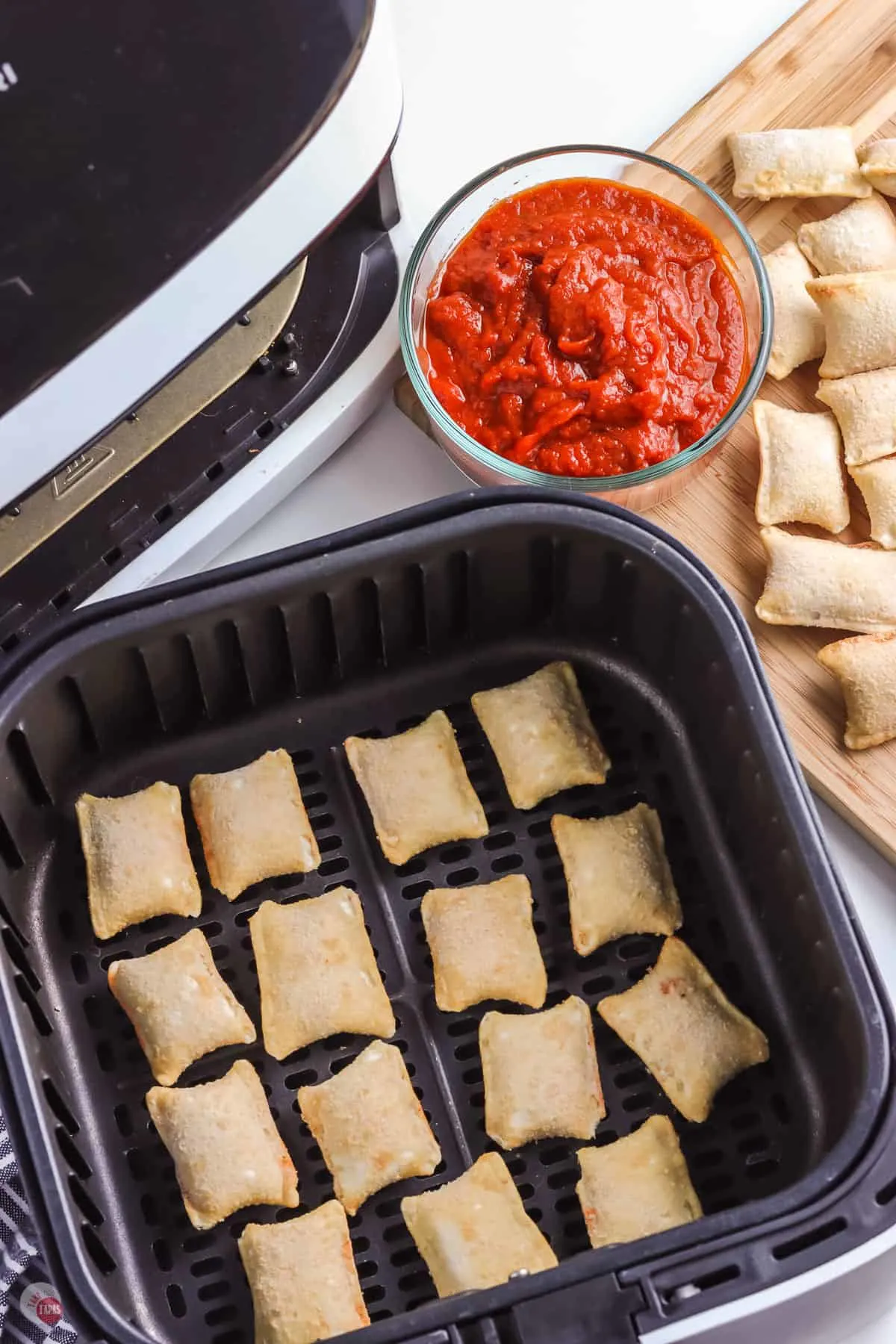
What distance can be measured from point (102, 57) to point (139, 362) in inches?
6.8

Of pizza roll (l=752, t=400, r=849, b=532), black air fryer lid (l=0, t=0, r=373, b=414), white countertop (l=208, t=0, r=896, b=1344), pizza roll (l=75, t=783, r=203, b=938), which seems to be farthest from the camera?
white countertop (l=208, t=0, r=896, b=1344)

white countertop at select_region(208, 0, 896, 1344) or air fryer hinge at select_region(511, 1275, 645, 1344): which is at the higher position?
white countertop at select_region(208, 0, 896, 1344)

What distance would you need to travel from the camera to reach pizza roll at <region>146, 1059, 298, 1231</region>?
1.01 m

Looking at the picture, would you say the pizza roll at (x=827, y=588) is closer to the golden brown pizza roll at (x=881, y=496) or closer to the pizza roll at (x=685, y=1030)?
the golden brown pizza roll at (x=881, y=496)

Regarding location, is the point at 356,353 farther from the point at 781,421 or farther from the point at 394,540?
the point at 781,421

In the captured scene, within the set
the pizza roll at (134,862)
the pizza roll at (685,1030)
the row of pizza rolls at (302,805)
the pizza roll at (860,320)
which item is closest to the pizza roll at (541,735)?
the row of pizza rolls at (302,805)

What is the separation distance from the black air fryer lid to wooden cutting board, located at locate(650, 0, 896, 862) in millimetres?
531

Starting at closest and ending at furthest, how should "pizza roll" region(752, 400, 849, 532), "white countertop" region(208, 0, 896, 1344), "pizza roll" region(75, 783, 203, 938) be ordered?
"pizza roll" region(75, 783, 203, 938) < "pizza roll" region(752, 400, 849, 532) < "white countertop" region(208, 0, 896, 1344)

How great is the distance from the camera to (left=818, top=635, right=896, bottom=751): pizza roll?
1.11 metres

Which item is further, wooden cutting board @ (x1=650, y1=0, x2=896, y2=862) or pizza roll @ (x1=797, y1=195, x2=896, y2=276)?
pizza roll @ (x1=797, y1=195, x2=896, y2=276)

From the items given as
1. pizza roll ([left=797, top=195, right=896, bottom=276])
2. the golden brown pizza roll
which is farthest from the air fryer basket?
pizza roll ([left=797, top=195, right=896, bottom=276])

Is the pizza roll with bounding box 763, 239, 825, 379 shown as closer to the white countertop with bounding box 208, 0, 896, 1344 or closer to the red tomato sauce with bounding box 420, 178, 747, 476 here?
the red tomato sauce with bounding box 420, 178, 747, 476

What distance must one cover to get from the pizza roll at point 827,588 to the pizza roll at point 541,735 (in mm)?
175

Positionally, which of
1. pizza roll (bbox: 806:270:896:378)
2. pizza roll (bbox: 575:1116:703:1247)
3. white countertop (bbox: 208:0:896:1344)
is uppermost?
white countertop (bbox: 208:0:896:1344)
